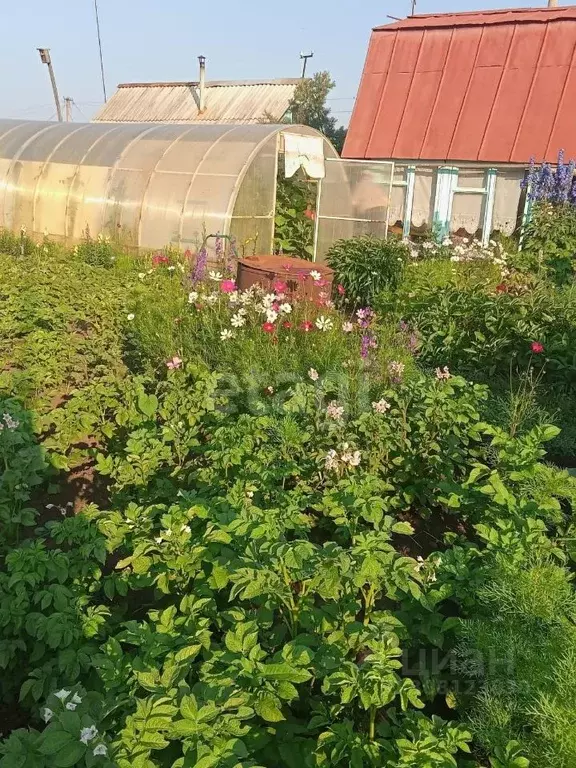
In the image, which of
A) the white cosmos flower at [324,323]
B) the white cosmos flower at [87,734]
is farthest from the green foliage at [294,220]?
the white cosmos flower at [87,734]

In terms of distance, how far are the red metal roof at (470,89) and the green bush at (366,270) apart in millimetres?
4018

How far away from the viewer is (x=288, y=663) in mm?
1805

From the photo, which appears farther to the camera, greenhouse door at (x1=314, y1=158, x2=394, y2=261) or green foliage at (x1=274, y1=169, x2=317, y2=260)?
greenhouse door at (x1=314, y1=158, x2=394, y2=261)

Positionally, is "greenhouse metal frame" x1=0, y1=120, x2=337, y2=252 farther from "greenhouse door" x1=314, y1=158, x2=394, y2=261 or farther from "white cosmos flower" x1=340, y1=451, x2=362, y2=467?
"white cosmos flower" x1=340, y1=451, x2=362, y2=467

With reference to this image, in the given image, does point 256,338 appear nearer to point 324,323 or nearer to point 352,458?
point 324,323

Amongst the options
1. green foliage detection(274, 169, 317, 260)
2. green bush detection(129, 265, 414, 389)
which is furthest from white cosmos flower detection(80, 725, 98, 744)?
green foliage detection(274, 169, 317, 260)

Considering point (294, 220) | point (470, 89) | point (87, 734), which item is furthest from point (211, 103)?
point (87, 734)

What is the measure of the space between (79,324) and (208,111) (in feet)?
55.2

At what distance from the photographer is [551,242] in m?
9.42

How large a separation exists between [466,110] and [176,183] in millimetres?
5064

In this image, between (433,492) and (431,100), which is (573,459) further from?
(431,100)

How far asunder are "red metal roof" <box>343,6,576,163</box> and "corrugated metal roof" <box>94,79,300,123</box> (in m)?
8.35

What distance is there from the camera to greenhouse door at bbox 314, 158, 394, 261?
10.8 m

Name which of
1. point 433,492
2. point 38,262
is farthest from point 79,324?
point 433,492
